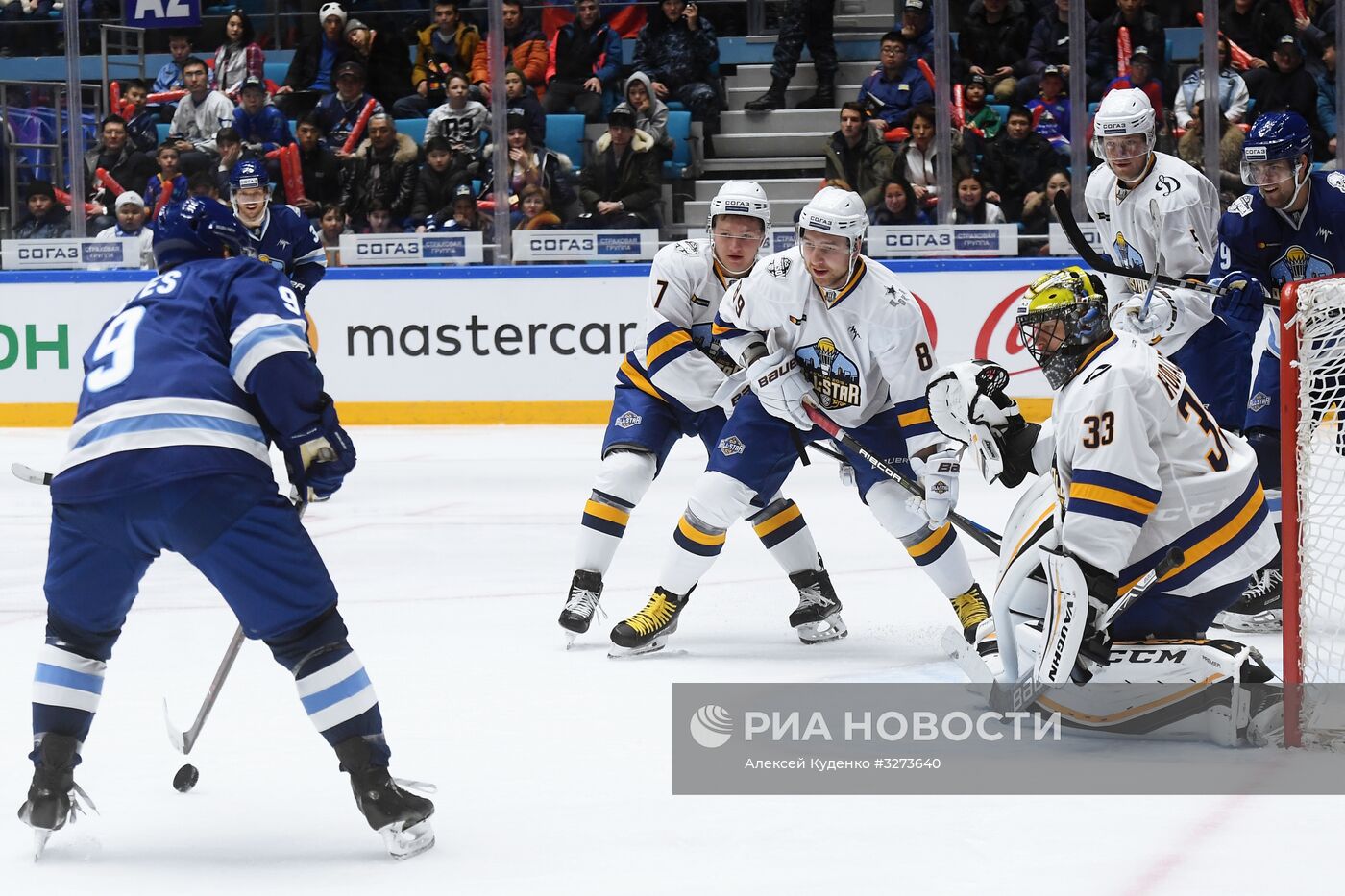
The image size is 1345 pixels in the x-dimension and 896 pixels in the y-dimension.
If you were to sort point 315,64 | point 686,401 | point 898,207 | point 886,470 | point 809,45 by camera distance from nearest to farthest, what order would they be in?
point 886,470 < point 686,401 < point 898,207 < point 809,45 < point 315,64

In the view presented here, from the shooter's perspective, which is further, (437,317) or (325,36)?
(325,36)

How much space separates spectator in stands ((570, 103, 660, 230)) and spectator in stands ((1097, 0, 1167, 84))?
209cm

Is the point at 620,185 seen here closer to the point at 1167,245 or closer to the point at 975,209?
the point at 975,209

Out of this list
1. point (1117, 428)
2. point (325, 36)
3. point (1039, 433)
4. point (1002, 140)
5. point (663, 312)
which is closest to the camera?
point (1117, 428)

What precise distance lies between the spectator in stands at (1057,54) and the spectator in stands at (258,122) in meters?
3.53

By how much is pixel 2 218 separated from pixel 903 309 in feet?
19.8

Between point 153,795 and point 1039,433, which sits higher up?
point 1039,433

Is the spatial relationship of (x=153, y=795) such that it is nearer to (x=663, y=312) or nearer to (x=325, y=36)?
(x=663, y=312)

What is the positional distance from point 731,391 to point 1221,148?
444 centimetres

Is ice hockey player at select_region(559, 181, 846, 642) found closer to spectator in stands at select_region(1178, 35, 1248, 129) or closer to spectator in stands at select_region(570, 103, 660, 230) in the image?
spectator in stands at select_region(570, 103, 660, 230)

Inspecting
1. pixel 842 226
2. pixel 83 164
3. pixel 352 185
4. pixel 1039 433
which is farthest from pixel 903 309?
pixel 83 164

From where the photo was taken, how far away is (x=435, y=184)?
27.1 feet

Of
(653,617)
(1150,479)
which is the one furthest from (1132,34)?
(1150,479)

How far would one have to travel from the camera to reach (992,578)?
15.1 ft
